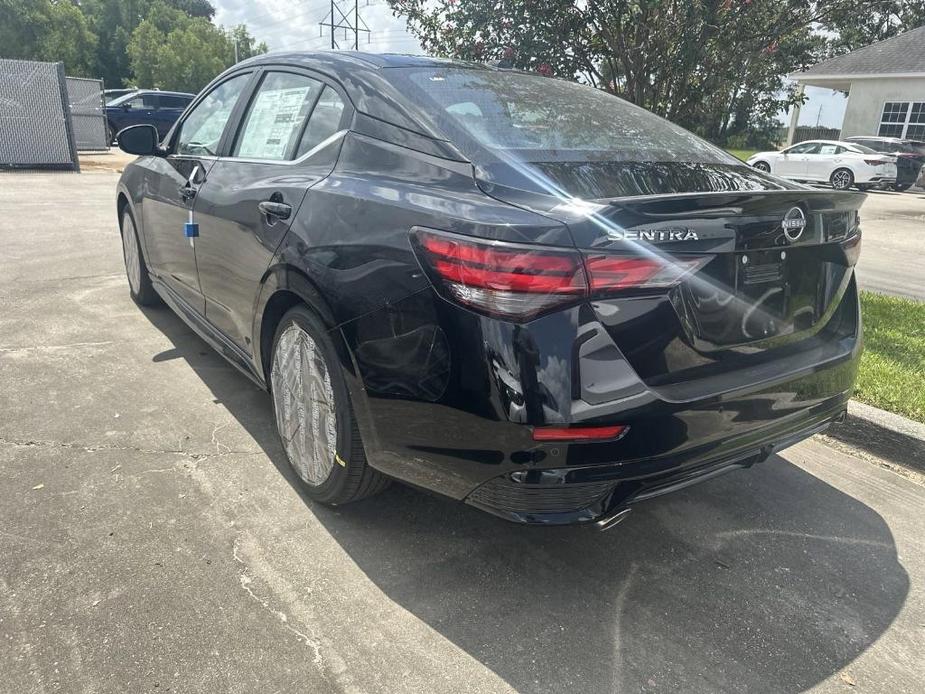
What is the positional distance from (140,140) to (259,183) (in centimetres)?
183

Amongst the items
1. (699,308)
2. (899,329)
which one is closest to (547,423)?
(699,308)

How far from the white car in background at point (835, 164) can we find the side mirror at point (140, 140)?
744 inches

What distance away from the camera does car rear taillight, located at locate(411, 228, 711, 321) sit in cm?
185

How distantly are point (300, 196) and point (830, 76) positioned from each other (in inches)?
1117

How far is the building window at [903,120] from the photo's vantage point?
939 inches

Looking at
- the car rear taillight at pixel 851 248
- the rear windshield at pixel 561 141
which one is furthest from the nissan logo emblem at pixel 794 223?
the car rear taillight at pixel 851 248

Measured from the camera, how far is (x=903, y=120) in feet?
79.7

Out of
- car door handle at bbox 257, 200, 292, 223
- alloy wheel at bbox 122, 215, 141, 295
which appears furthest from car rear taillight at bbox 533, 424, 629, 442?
alloy wheel at bbox 122, 215, 141, 295

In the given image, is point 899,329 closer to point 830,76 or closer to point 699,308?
point 699,308

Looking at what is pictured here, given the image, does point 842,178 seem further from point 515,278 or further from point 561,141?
point 515,278

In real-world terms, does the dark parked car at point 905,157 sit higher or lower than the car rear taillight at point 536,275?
lower

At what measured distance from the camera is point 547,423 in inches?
74.4

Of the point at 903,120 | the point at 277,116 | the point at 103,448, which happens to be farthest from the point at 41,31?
the point at 103,448

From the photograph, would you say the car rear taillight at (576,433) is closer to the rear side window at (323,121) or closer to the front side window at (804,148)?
the rear side window at (323,121)
